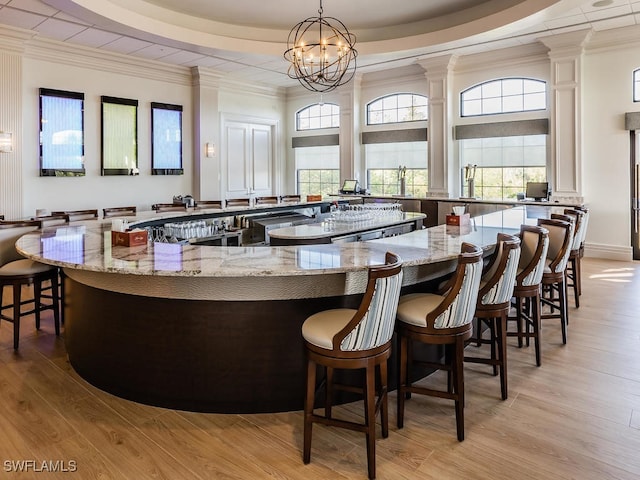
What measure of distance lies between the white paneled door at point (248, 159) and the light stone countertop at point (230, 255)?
6.73m

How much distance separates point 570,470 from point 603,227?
6.83 m

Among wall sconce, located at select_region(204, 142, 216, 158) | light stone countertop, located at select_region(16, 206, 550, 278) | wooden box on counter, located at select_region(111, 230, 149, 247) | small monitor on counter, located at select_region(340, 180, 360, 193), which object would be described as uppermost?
wall sconce, located at select_region(204, 142, 216, 158)

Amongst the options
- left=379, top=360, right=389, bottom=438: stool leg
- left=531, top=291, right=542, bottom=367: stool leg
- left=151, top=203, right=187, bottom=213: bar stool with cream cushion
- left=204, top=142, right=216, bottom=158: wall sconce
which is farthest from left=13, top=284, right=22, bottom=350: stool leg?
left=204, top=142, right=216, bottom=158: wall sconce

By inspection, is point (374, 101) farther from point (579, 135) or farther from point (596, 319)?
point (596, 319)

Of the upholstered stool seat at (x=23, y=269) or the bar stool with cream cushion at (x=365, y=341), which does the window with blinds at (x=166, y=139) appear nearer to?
the upholstered stool seat at (x=23, y=269)

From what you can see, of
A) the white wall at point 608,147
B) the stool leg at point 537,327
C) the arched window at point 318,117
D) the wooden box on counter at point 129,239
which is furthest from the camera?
the arched window at point 318,117

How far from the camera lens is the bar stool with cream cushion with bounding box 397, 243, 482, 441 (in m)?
2.54

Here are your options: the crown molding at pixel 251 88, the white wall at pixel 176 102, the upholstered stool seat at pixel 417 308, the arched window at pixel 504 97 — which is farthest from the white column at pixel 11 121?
the arched window at pixel 504 97

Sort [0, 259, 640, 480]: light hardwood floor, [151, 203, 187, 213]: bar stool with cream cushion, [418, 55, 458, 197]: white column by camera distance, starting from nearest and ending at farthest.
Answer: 1. [0, 259, 640, 480]: light hardwood floor
2. [151, 203, 187, 213]: bar stool with cream cushion
3. [418, 55, 458, 197]: white column

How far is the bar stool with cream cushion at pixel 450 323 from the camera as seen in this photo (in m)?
2.54

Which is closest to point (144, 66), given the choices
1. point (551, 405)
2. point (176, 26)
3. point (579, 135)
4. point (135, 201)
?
point (176, 26)

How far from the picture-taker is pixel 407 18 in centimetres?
780

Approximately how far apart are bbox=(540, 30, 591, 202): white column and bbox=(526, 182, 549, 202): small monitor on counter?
0.29 m

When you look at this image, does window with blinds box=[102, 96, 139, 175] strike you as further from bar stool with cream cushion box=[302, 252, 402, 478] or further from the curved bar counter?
bar stool with cream cushion box=[302, 252, 402, 478]
